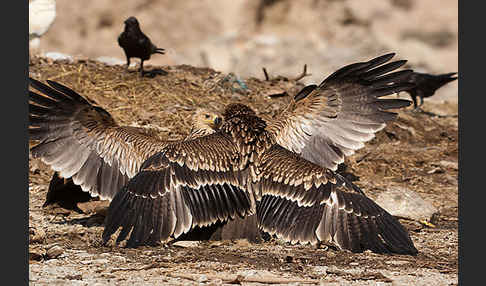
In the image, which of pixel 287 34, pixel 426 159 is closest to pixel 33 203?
pixel 426 159

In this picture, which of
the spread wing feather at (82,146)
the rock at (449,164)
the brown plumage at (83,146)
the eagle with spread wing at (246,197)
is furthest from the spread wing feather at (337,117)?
the rock at (449,164)

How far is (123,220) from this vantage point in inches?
232

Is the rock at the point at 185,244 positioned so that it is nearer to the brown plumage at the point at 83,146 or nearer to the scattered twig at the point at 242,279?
the scattered twig at the point at 242,279

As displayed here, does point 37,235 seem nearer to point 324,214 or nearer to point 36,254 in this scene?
point 36,254

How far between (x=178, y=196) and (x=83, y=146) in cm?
151

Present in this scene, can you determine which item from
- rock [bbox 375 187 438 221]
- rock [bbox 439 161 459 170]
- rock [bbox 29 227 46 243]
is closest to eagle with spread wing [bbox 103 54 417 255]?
rock [bbox 29 227 46 243]

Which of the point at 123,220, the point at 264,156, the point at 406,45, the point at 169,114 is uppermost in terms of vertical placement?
the point at 406,45

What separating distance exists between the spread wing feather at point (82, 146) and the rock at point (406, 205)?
2.51 metres

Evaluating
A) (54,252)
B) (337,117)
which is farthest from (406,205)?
(54,252)

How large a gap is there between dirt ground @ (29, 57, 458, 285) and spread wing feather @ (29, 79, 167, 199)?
48cm

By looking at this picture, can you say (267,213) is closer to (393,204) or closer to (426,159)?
(393,204)

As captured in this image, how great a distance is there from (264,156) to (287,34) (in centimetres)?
915

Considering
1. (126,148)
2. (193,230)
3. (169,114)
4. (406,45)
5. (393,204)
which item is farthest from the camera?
(406,45)

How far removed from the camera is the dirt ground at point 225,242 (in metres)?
5.23
